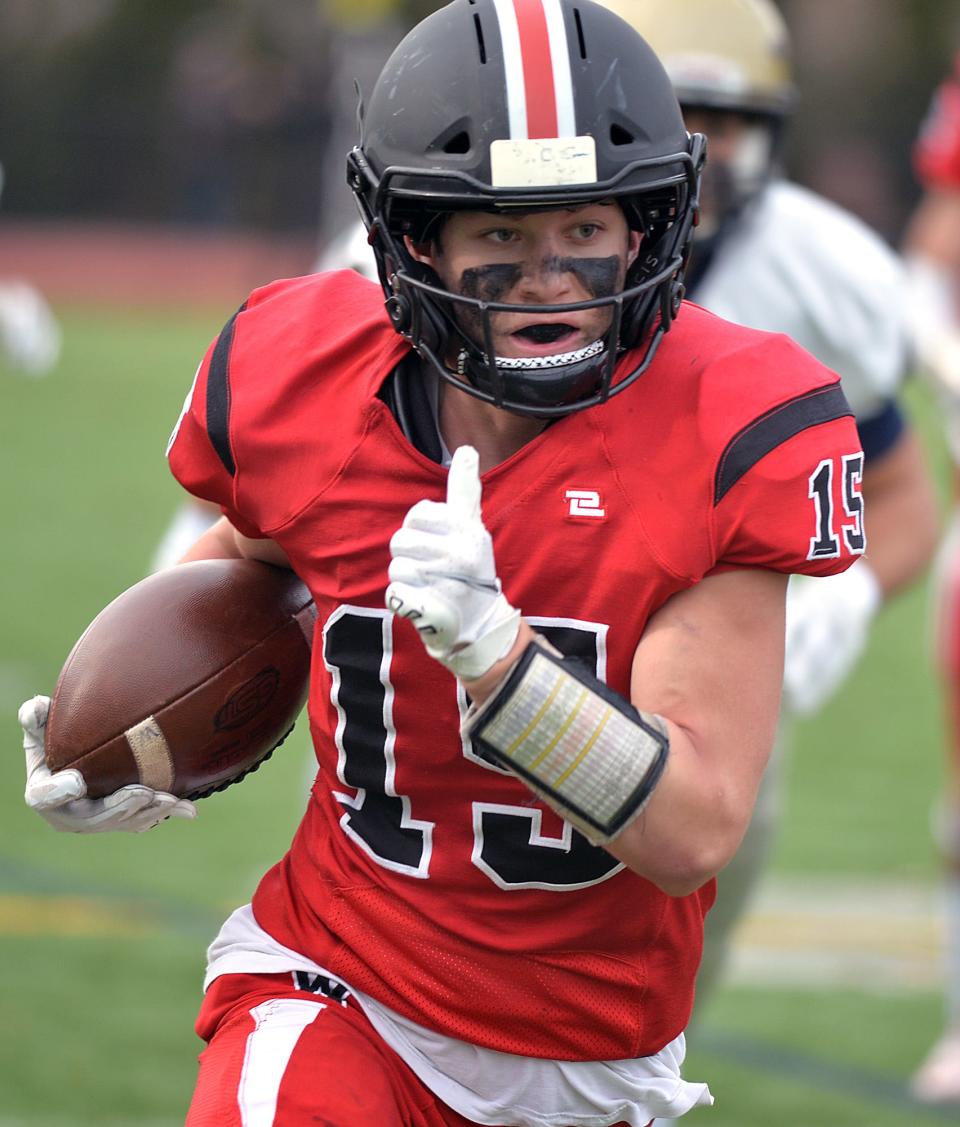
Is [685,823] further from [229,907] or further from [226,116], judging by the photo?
[226,116]

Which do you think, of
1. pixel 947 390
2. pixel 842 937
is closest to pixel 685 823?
pixel 947 390

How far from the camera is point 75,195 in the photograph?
989 inches

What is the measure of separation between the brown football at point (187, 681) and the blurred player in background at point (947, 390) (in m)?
2.00

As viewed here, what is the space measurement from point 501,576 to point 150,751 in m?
0.54

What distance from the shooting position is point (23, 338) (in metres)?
17.1

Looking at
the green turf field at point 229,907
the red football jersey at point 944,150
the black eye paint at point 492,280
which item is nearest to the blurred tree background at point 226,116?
the green turf field at point 229,907

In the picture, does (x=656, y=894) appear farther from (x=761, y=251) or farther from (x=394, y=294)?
(x=761, y=251)

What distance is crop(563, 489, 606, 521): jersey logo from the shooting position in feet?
7.67

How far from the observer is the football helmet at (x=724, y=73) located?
3.76m

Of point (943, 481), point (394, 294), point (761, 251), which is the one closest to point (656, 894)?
point (394, 294)

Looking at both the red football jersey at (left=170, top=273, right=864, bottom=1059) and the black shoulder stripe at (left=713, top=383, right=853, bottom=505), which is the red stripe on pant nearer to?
the red football jersey at (left=170, top=273, right=864, bottom=1059)

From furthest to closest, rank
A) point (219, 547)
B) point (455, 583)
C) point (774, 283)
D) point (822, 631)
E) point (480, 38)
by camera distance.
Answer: point (774, 283)
point (822, 631)
point (219, 547)
point (480, 38)
point (455, 583)

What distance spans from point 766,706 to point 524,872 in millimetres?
371

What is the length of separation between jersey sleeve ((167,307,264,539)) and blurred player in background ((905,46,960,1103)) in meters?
2.06
